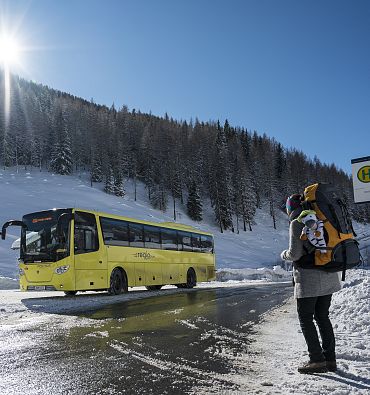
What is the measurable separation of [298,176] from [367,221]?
2935 centimetres

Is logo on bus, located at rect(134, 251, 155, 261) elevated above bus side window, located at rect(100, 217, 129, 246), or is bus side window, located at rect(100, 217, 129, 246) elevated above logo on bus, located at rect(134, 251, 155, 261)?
bus side window, located at rect(100, 217, 129, 246)

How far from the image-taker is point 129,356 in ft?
17.9

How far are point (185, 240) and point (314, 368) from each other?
18.1m

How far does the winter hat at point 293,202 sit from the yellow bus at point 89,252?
989 cm

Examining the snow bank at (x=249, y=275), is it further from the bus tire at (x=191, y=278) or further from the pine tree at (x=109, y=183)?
the pine tree at (x=109, y=183)

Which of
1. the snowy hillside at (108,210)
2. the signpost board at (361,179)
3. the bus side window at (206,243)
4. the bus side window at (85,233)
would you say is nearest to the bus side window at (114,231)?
the bus side window at (85,233)

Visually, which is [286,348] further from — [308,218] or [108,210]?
[108,210]

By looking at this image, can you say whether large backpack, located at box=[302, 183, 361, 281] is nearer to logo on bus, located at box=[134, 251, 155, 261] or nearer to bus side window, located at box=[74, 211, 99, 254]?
bus side window, located at box=[74, 211, 99, 254]

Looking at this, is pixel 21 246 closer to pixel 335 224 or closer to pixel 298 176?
pixel 335 224

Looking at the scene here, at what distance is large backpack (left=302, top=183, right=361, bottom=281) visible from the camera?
451cm

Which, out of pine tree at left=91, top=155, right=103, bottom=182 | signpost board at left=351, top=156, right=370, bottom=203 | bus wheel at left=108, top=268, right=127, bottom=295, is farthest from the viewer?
pine tree at left=91, top=155, right=103, bottom=182

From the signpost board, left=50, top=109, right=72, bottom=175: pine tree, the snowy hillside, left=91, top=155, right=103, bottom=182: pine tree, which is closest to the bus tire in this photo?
the signpost board

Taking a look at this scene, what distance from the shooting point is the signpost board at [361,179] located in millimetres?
11891

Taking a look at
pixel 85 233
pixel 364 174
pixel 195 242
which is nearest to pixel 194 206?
pixel 195 242
